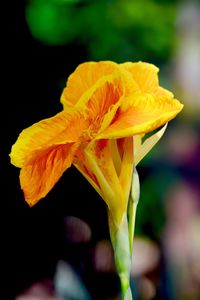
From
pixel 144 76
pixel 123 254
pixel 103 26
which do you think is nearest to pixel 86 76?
pixel 144 76

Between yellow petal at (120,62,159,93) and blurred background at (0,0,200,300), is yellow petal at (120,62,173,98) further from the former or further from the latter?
blurred background at (0,0,200,300)

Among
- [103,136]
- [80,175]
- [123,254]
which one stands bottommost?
[80,175]

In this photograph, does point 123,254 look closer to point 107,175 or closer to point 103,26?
point 107,175

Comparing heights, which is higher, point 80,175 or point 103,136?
point 103,136

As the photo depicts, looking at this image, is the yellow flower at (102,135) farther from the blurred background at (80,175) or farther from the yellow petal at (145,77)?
the blurred background at (80,175)

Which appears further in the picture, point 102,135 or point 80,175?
point 80,175

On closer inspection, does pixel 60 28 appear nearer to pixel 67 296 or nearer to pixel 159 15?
pixel 159 15

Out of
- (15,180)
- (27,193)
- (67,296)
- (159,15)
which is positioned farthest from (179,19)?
(27,193)
